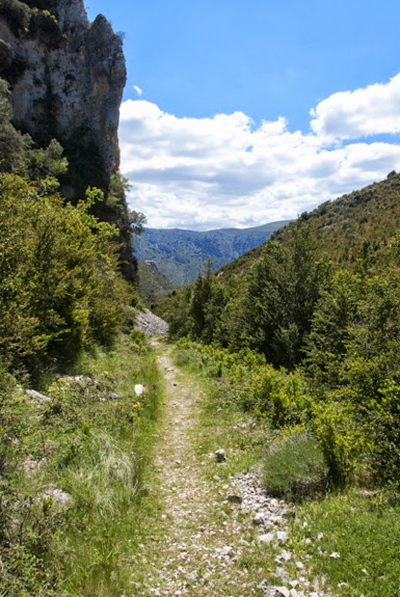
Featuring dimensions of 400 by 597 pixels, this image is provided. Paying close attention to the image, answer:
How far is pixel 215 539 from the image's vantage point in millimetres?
3980

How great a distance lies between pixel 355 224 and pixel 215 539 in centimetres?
5368

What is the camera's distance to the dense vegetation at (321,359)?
15.0 feet

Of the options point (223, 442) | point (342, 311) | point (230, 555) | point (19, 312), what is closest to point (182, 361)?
point (342, 311)

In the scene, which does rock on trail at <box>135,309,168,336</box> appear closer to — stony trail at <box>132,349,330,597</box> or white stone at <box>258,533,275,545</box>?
stony trail at <box>132,349,330,597</box>

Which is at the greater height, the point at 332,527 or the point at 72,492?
the point at 72,492

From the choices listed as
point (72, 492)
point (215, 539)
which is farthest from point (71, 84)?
point (215, 539)

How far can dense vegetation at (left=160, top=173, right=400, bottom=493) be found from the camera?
4.56m

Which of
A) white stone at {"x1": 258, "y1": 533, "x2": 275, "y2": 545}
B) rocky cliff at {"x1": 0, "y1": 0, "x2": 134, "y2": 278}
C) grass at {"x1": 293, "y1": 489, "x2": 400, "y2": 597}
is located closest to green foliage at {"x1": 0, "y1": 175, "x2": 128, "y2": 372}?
white stone at {"x1": 258, "y1": 533, "x2": 275, "y2": 545}

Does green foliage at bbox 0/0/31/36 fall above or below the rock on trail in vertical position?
above

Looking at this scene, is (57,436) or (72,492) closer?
(72,492)

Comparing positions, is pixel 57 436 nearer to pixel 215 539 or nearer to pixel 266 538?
pixel 215 539

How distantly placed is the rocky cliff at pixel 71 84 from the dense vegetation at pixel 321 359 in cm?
3856

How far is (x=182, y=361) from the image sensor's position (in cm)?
1727

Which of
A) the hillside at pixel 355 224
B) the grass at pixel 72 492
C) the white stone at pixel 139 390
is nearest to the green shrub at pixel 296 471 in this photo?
the grass at pixel 72 492
